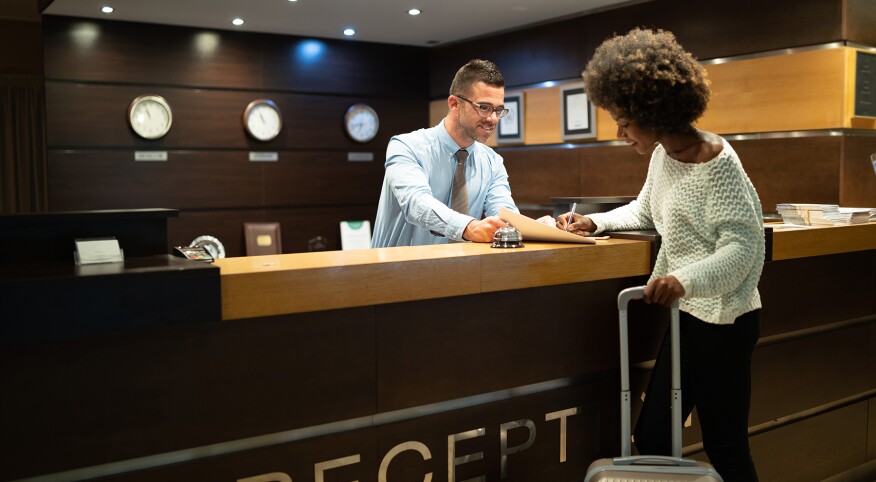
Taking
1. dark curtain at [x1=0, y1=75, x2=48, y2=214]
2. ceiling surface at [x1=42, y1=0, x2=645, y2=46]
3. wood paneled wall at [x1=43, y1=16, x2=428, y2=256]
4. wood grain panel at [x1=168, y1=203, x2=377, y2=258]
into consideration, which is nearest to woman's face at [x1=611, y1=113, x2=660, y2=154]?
ceiling surface at [x1=42, y1=0, x2=645, y2=46]

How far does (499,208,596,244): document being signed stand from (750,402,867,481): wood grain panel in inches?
42.5

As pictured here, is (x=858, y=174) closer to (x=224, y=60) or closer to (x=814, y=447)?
(x=814, y=447)

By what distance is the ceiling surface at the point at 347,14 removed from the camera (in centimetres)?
552

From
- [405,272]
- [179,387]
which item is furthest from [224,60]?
[179,387]

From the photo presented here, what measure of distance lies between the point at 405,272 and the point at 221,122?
4929mm

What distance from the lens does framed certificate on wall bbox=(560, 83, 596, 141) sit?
232 inches

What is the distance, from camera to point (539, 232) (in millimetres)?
2328

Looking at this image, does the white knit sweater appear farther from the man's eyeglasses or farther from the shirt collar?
the shirt collar

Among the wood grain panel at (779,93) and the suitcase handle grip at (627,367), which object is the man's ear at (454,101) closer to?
the suitcase handle grip at (627,367)

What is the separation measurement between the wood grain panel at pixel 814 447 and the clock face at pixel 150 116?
4.94 metres

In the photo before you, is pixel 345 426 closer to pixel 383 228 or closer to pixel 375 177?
pixel 383 228

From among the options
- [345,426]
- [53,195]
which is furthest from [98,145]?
[345,426]

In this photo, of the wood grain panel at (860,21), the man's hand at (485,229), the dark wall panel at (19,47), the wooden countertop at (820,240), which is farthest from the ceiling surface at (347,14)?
the man's hand at (485,229)

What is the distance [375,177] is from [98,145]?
2.36 meters
